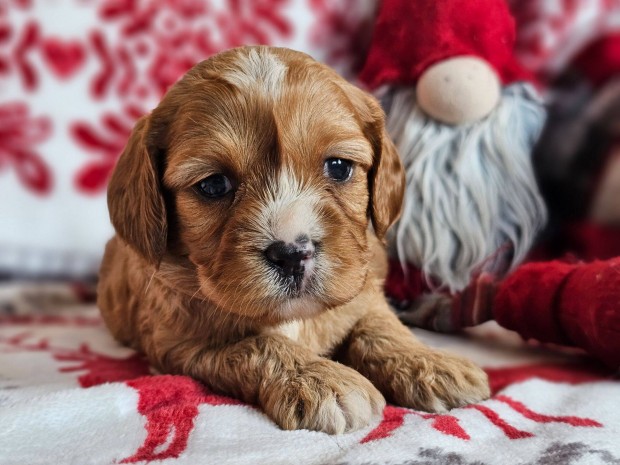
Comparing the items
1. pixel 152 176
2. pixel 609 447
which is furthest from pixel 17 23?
pixel 609 447

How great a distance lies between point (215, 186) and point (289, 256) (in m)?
0.33

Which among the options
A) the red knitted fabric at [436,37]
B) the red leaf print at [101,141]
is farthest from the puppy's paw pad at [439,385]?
the red leaf print at [101,141]

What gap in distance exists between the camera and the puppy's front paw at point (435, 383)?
5.49 feet

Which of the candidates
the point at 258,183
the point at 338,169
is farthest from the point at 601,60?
the point at 258,183

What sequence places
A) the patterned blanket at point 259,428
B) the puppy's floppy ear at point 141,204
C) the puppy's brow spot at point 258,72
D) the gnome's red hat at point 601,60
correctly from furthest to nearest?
the gnome's red hat at point 601,60
the puppy's floppy ear at point 141,204
the puppy's brow spot at point 258,72
the patterned blanket at point 259,428

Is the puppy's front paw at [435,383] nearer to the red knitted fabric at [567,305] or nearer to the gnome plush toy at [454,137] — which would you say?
the red knitted fabric at [567,305]

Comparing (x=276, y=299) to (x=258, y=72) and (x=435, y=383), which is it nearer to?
(x=435, y=383)

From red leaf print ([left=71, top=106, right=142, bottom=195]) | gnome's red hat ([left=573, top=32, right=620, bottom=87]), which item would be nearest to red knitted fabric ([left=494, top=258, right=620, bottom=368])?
gnome's red hat ([left=573, top=32, right=620, bottom=87])

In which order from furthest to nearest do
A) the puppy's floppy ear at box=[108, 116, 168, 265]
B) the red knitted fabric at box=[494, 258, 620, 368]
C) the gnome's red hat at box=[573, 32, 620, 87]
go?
the gnome's red hat at box=[573, 32, 620, 87] < the red knitted fabric at box=[494, 258, 620, 368] < the puppy's floppy ear at box=[108, 116, 168, 265]

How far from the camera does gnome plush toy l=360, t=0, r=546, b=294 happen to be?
98.7 inches

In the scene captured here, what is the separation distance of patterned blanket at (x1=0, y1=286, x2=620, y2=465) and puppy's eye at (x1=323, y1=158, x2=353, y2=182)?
Answer: 0.62m

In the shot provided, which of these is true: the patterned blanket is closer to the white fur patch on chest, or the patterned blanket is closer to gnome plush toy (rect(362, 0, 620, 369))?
the white fur patch on chest

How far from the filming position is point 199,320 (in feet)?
6.28

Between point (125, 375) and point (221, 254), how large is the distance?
57 cm
